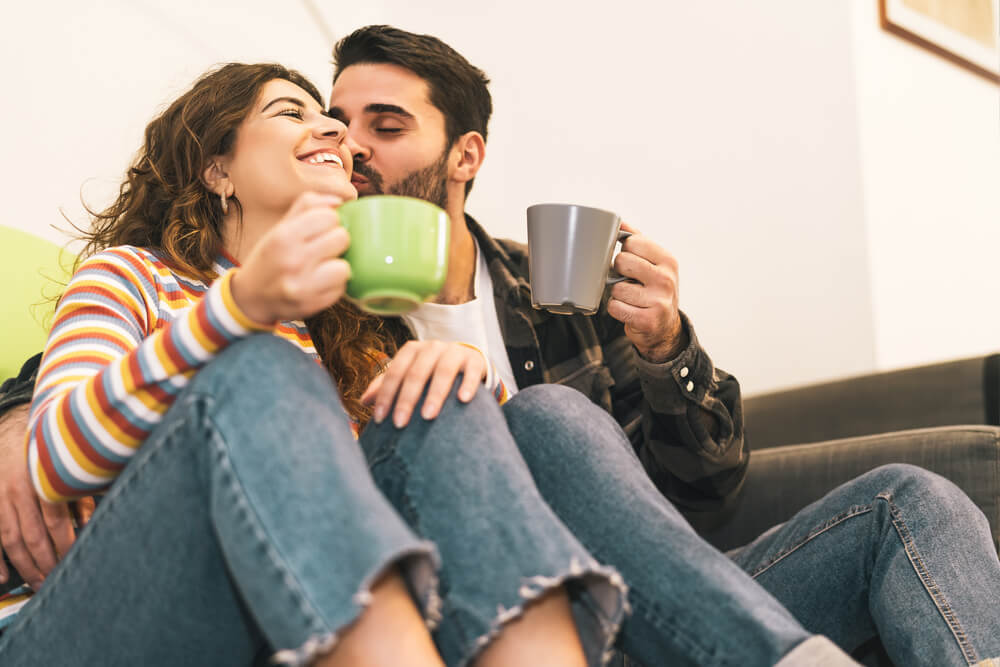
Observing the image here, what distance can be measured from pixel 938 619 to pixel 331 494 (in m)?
0.61

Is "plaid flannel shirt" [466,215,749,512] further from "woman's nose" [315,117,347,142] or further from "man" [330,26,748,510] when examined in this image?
"woman's nose" [315,117,347,142]

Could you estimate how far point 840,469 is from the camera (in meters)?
1.32

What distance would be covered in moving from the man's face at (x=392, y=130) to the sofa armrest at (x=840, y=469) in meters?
0.75

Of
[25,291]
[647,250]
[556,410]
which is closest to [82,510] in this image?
[25,291]

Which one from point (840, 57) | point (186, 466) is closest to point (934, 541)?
point (186, 466)

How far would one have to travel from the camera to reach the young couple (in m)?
0.60

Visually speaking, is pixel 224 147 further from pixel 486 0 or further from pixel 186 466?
pixel 486 0

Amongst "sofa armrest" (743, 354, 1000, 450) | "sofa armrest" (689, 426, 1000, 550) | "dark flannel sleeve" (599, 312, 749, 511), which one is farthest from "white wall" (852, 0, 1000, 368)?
"dark flannel sleeve" (599, 312, 749, 511)

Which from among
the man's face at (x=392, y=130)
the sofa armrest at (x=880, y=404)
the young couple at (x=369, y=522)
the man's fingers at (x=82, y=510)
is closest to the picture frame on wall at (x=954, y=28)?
the sofa armrest at (x=880, y=404)

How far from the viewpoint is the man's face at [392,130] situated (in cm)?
157

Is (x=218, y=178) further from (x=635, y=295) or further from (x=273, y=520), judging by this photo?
(x=273, y=520)

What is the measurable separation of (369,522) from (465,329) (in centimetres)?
91

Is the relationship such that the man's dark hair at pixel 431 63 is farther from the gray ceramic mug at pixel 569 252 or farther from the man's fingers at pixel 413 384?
the man's fingers at pixel 413 384

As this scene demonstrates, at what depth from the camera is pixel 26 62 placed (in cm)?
148
